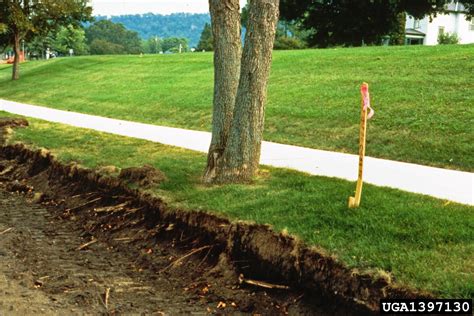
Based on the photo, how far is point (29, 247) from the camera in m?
7.52

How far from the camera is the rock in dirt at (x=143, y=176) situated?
28.2ft

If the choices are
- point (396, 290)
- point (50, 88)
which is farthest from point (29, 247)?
point (50, 88)

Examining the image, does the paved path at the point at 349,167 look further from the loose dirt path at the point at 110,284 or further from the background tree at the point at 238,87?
the loose dirt path at the point at 110,284

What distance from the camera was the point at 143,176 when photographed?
8758mm

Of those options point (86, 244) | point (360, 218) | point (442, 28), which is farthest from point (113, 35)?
point (360, 218)

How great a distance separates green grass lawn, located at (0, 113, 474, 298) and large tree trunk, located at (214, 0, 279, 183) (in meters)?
0.36

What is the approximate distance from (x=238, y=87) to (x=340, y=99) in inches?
284

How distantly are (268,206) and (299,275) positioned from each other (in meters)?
1.42

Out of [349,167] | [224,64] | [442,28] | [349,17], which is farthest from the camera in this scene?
[442,28]

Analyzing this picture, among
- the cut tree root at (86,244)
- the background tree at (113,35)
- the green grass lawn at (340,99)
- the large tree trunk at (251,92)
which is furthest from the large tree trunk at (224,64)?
the background tree at (113,35)

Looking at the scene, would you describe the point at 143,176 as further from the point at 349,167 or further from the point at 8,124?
the point at 8,124

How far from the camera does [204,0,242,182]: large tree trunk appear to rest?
835cm

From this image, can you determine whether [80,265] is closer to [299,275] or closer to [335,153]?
[299,275]

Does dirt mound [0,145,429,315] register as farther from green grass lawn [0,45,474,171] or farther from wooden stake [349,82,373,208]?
green grass lawn [0,45,474,171]
